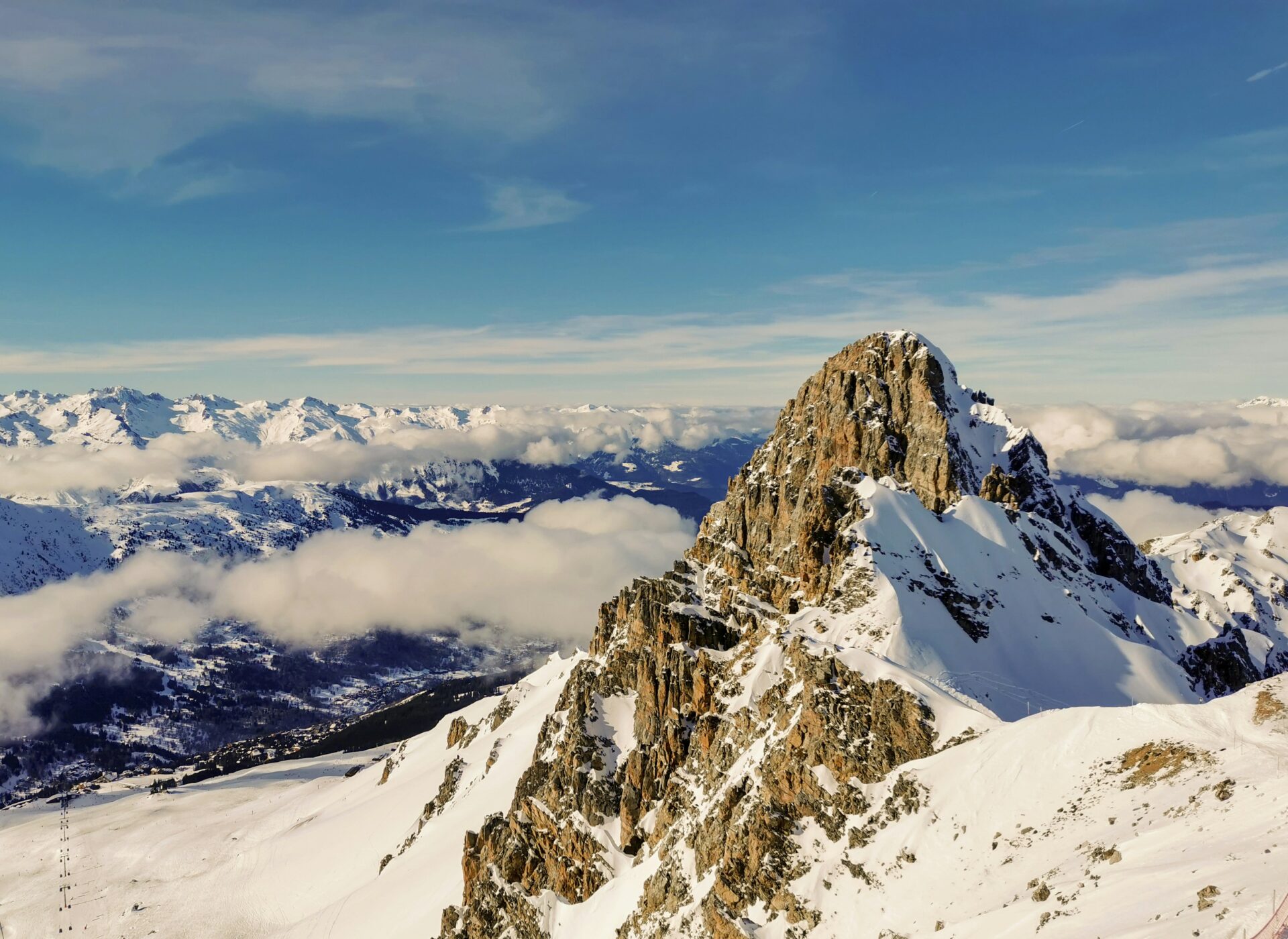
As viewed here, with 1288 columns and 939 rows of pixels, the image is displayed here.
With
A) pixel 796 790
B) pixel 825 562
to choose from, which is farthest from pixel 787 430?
pixel 796 790

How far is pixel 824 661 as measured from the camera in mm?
77625

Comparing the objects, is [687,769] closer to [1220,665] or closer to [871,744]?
[871,744]

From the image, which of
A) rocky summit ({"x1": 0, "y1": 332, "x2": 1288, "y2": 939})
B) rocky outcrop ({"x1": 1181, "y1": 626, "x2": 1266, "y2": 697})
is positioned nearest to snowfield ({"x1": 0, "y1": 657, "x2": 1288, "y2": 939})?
rocky summit ({"x1": 0, "y1": 332, "x2": 1288, "y2": 939})

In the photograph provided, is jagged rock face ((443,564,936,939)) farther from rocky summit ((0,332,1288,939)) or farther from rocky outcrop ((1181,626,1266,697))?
rocky outcrop ((1181,626,1266,697))

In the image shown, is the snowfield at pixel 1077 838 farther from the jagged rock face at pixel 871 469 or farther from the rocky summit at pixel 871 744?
the jagged rock face at pixel 871 469

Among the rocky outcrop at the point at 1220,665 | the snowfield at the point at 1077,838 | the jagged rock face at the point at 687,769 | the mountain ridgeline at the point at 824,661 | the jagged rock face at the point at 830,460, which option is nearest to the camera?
the snowfield at the point at 1077,838

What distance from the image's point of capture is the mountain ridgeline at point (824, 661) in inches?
2709

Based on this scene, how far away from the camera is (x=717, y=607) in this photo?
115m

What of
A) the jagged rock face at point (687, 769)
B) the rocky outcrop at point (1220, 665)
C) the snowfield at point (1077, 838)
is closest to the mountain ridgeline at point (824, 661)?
the jagged rock face at point (687, 769)

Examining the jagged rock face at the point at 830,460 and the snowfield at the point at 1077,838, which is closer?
the snowfield at the point at 1077,838

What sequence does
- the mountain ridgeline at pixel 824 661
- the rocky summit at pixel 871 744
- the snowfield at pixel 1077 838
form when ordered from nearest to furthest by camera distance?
the snowfield at pixel 1077 838
the rocky summit at pixel 871 744
the mountain ridgeline at pixel 824 661

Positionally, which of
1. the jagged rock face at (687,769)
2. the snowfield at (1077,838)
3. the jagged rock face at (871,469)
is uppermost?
the jagged rock face at (871,469)

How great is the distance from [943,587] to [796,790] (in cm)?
4252

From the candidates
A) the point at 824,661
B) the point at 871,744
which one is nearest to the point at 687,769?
the point at 824,661
